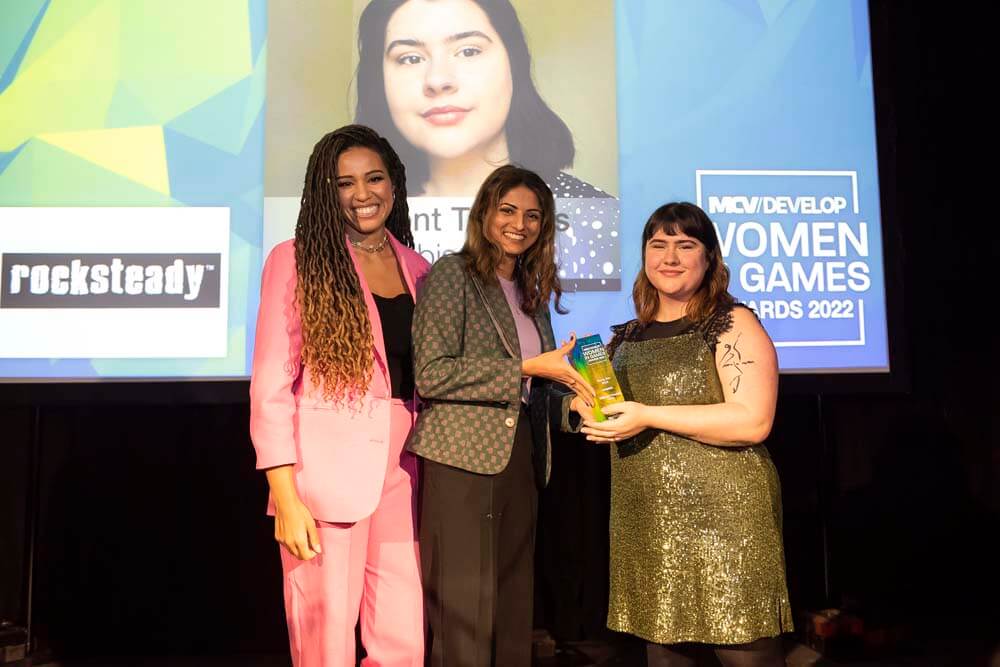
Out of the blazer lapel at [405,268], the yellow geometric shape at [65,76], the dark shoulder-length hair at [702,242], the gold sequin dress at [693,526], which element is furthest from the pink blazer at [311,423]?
the yellow geometric shape at [65,76]

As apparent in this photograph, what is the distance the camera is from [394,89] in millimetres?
2770

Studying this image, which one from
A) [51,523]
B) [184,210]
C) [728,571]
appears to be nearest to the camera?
[728,571]

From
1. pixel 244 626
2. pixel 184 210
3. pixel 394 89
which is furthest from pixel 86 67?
pixel 244 626

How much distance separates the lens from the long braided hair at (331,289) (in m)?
1.64

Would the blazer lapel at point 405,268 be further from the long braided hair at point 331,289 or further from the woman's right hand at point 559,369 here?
the woman's right hand at point 559,369

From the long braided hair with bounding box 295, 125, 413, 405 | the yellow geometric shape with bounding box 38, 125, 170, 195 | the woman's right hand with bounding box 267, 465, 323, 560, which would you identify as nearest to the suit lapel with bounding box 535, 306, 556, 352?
the long braided hair with bounding box 295, 125, 413, 405

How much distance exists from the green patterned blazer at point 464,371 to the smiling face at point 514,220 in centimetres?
10

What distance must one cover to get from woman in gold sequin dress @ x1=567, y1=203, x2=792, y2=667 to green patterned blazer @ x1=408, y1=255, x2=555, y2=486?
0.18 metres

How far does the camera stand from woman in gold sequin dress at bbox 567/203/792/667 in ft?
5.18

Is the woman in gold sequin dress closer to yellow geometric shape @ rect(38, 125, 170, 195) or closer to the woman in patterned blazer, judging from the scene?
the woman in patterned blazer

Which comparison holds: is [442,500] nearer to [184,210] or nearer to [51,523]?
[184,210]

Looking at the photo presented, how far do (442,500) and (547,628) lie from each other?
1.63 meters

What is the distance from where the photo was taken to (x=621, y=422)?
61.9 inches

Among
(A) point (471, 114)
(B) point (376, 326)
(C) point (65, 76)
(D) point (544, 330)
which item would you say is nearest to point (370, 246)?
(B) point (376, 326)
